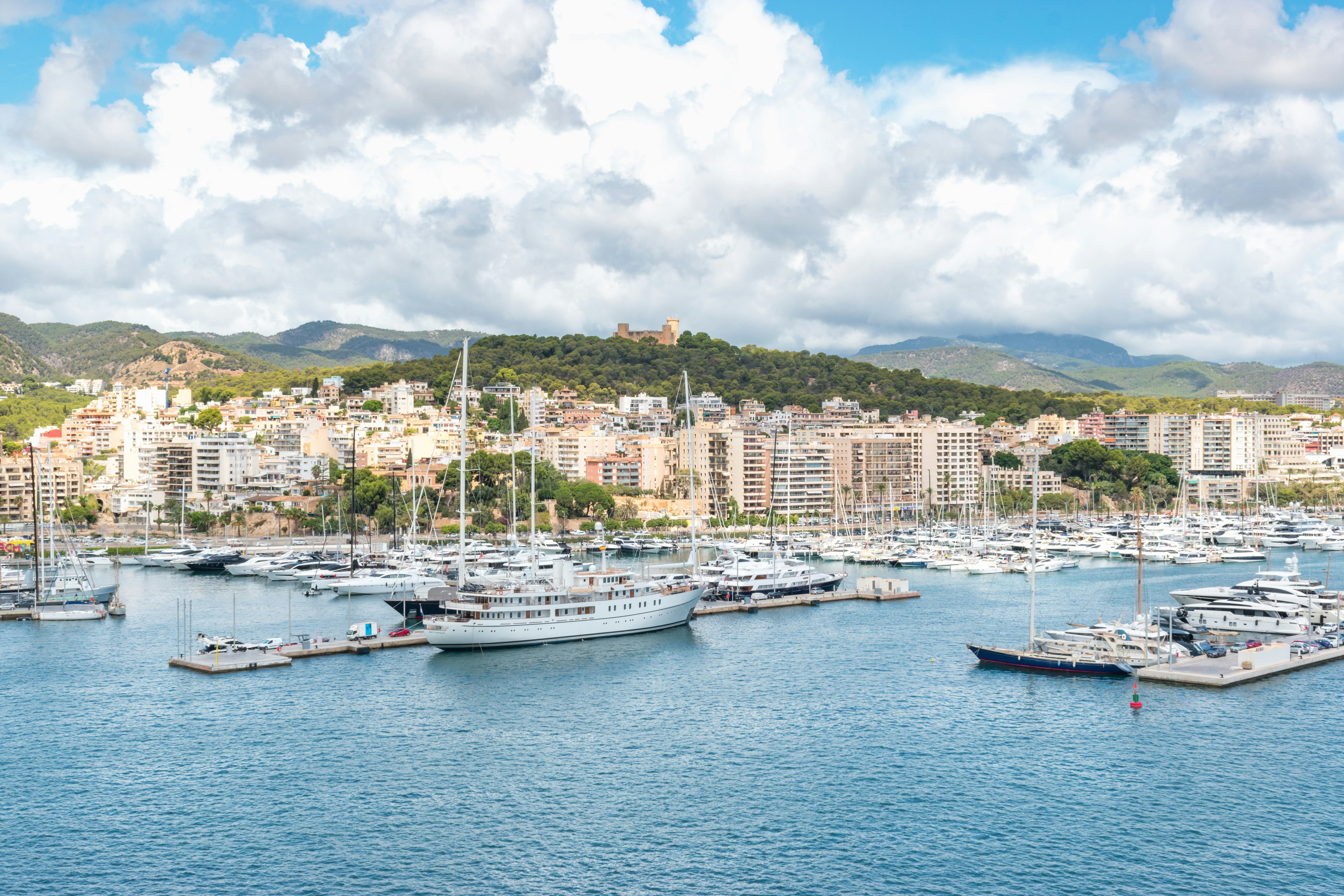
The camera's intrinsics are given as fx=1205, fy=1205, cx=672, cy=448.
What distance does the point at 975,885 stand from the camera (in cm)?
2158

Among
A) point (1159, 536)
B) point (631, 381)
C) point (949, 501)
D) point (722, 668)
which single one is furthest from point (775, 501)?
point (722, 668)

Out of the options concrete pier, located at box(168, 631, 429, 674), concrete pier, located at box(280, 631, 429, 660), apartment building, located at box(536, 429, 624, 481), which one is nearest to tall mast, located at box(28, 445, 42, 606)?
concrete pier, located at box(168, 631, 429, 674)

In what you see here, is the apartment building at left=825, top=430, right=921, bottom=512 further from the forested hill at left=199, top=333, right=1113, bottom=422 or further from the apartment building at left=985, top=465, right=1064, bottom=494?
the forested hill at left=199, top=333, right=1113, bottom=422

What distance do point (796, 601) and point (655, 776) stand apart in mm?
28346

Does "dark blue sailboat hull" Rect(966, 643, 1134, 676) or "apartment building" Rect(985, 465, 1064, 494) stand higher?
"apartment building" Rect(985, 465, 1064, 494)

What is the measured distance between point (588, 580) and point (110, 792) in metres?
21.5

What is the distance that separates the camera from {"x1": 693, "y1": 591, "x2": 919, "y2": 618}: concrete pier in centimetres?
5297

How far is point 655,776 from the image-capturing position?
2750cm

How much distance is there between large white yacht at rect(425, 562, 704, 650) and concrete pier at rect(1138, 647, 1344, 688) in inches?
699

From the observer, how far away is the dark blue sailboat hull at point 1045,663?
121 ft

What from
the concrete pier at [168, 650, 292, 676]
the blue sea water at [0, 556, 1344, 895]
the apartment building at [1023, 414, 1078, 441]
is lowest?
the blue sea water at [0, 556, 1344, 895]

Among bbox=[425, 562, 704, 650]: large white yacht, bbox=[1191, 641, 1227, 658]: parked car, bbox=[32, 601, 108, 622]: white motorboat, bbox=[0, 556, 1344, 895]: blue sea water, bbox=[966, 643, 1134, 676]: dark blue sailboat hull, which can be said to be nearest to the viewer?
bbox=[0, 556, 1344, 895]: blue sea water

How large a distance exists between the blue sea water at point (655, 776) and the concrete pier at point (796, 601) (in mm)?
9793

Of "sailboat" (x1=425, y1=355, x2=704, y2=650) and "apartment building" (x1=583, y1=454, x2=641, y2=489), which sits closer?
"sailboat" (x1=425, y1=355, x2=704, y2=650)
